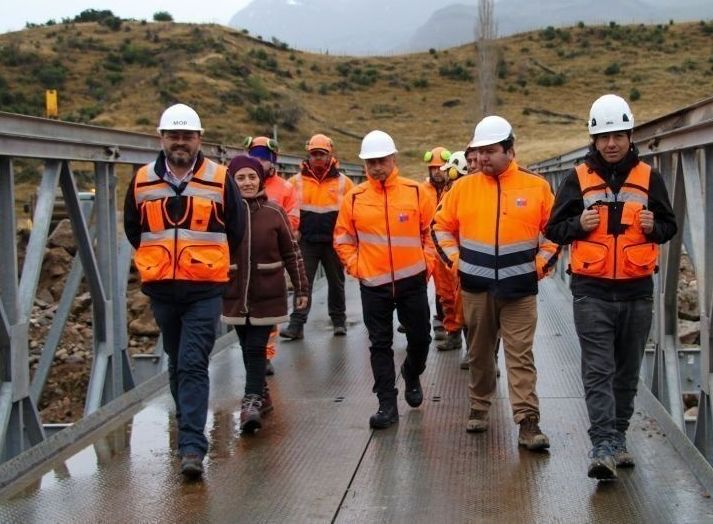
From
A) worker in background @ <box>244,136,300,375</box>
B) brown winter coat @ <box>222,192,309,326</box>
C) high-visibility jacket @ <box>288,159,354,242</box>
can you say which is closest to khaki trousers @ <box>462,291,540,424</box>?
brown winter coat @ <box>222,192,309,326</box>

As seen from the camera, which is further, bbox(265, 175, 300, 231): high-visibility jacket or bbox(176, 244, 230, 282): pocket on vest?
bbox(265, 175, 300, 231): high-visibility jacket

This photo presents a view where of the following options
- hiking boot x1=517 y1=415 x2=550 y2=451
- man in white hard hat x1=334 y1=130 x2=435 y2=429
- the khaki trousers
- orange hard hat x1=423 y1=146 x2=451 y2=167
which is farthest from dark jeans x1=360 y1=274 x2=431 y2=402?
orange hard hat x1=423 y1=146 x2=451 y2=167

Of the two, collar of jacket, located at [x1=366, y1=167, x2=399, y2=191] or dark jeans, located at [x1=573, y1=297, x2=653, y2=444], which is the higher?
collar of jacket, located at [x1=366, y1=167, x2=399, y2=191]

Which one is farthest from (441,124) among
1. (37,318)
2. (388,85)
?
(37,318)

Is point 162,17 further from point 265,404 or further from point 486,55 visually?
point 265,404

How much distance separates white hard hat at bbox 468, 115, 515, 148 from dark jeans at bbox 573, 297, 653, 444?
3.15ft

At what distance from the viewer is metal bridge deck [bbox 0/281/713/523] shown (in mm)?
4086

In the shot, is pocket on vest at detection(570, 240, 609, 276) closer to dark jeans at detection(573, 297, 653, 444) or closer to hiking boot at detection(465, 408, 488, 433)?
dark jeans at detection(573, 297, 653, 444)

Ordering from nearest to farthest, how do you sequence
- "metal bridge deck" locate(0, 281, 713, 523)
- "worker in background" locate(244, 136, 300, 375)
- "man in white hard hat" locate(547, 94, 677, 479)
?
"metal bridge deck" locate(0, 281, 713, 523)
"man in white hard hat" locate(547, 94, 677, 479)
"worker in background" locate(244, 136, 300, 375)

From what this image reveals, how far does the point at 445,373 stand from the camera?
688 centimetres

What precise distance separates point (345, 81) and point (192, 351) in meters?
59.0

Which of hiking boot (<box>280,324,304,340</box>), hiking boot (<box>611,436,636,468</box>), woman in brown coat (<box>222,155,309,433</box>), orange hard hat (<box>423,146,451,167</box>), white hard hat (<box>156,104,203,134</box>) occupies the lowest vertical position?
hiking boot (<box>611,436,636,468</box>)

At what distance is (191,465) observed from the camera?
454 centimetres

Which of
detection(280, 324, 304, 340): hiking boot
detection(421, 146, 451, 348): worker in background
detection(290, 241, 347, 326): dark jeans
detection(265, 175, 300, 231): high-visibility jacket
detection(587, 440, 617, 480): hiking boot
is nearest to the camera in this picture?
detection(587, 440, 617, 480): hiking boot
